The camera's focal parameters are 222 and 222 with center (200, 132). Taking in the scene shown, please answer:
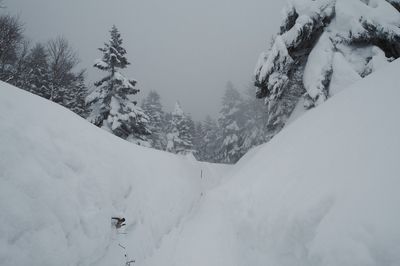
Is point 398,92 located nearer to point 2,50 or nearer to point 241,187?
point 241,187

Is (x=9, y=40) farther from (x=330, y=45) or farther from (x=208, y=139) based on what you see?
(x=208, y=139)

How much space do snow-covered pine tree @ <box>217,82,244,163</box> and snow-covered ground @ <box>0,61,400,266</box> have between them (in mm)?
23579

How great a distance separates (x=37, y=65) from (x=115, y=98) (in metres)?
9.98

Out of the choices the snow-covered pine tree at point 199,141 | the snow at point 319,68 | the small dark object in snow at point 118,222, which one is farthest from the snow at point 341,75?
the snow-covered pine tree at point 199,141

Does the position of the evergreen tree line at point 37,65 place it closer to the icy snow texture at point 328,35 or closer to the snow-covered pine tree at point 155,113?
the snow-covered pine tree at point 155,113

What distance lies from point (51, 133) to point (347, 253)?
16.1 ft

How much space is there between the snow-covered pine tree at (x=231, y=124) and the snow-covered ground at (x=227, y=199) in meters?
23.6

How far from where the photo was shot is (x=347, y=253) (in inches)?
90.7

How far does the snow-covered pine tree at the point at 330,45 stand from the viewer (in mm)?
8594

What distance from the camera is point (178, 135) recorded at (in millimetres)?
29625

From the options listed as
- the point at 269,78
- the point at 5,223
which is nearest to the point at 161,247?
the point at 5,223

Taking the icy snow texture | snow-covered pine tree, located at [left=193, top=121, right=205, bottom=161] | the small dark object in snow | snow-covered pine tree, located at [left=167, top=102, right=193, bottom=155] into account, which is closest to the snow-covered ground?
the small dark object in snow

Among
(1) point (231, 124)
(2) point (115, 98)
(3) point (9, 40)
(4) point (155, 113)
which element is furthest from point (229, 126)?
(3) point (9, 40)

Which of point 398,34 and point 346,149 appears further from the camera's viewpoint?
point 398,34
